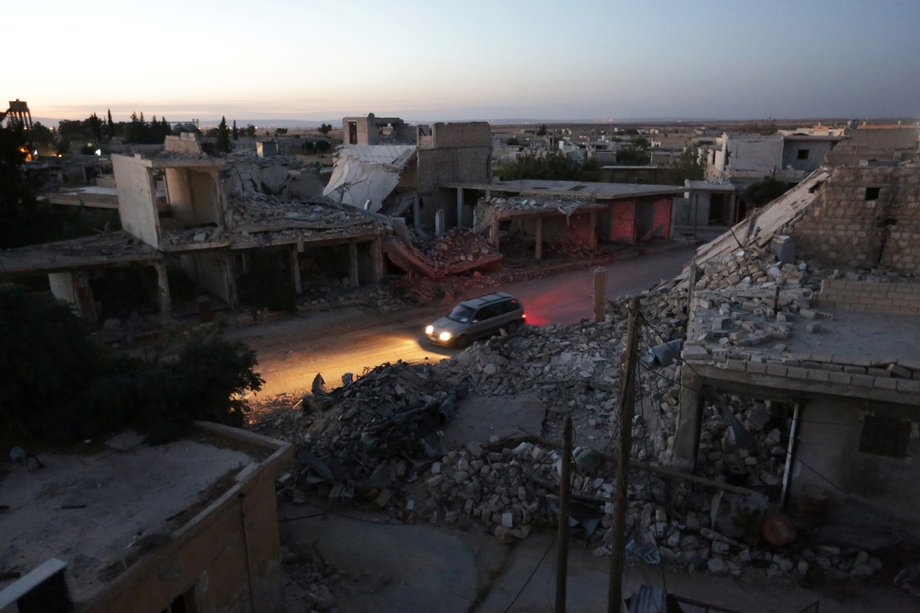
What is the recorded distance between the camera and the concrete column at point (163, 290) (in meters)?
22.0

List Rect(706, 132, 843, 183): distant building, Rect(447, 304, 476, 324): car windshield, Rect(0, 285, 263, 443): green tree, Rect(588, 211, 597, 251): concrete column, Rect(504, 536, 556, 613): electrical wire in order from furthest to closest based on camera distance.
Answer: Rect(706, 132, 843, 183): distant building, Rect(588, 211, 597, 251): concrete column, Rect(447, 304, 476, 324): car windshield, Rect(504, 536, 556, 613): electrical wire, Rect(0, 285, 263, 443): green tree

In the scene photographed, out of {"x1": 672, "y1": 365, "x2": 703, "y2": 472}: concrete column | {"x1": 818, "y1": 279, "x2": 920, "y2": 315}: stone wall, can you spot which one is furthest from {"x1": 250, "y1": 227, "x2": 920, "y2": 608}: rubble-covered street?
{"x1": 818, "y1": 279, "x2": 920, "y2": 315}: stone wall

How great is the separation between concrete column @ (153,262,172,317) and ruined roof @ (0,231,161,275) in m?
0.44

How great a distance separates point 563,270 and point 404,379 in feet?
59.4

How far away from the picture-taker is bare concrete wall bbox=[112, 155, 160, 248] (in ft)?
70.7

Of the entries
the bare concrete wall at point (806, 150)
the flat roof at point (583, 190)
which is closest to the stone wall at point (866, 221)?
the flat roof at point (583, 190)

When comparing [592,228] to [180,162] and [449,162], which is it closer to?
[449,162]

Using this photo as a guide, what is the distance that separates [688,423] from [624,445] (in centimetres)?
468

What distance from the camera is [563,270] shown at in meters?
30.9

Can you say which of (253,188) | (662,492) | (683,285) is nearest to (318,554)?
(662,492)

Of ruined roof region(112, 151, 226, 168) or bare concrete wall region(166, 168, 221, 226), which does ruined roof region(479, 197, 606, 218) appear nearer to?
bare concrete wall region(166, 168, 221, 226)

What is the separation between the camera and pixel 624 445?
245 inches

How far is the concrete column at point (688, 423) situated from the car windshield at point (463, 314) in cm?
982

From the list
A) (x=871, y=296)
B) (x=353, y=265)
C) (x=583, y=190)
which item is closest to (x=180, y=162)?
(x=353, y=265)
